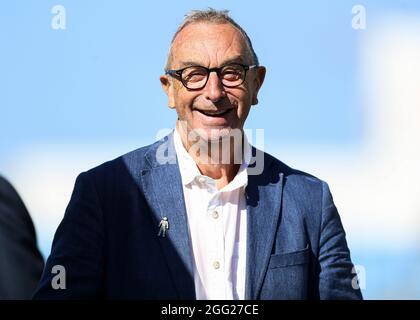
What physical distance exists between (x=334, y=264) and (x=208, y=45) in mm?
1169

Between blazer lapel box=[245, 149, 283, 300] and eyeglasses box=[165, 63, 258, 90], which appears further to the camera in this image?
eyeglasses box=[165, 63, 258, 90]

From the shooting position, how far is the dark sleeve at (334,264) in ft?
13.5

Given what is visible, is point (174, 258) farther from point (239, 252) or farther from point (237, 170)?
point (237, 170)

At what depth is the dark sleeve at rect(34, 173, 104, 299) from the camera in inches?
152

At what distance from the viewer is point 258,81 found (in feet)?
14.7

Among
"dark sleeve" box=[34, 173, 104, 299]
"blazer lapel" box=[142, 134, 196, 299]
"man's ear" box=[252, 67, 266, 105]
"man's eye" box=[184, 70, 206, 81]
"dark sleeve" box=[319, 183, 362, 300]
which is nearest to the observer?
"dark sleeve" box=[34, 173, 104, 299]

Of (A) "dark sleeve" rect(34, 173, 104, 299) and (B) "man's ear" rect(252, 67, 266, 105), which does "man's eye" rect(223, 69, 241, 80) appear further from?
(A) "dark sleeve" rect(34, 173, 104, 299)

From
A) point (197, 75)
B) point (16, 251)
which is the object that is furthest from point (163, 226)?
point (16, 251)

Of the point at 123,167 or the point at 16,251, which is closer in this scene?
the point at 16,251

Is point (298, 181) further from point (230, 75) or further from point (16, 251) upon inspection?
point (16, 251)

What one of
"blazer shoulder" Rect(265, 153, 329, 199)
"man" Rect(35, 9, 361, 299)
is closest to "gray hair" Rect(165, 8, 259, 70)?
"man" Rect(35, 9, 361, 299)

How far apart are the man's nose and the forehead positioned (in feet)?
0.23
